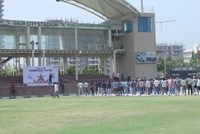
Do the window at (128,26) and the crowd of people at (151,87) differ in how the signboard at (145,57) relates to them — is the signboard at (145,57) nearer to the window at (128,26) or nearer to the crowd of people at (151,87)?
the window at (128,26)

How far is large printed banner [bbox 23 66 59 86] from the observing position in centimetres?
4862

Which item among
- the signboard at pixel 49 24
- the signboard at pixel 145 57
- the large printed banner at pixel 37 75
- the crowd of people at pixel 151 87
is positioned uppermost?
the signboard at pixel 49 24

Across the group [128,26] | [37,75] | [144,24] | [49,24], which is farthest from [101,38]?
[37,75]

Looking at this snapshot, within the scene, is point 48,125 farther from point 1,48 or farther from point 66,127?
point 1,48

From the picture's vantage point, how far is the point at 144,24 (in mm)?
61094

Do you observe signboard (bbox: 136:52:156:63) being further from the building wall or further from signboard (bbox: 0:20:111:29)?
signboard (bbox: 0:20:111:29)

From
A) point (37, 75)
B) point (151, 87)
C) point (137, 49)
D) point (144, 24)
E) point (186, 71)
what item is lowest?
point (151, 87)

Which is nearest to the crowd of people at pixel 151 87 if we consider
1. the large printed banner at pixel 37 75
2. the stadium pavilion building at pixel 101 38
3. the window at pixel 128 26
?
the large printed banner at pixel 37 75

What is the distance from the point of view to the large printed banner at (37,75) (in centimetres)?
4862

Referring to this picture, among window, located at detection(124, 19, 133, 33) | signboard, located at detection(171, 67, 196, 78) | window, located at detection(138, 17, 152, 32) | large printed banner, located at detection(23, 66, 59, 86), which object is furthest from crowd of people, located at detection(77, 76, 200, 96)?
window, located at detection(138, 17, 152, 32)

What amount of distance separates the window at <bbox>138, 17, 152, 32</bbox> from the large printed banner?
18.7 m

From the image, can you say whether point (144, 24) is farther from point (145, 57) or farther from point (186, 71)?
point (186, 71)

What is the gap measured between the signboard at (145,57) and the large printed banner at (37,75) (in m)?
16.3

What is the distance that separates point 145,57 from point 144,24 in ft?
18.5
